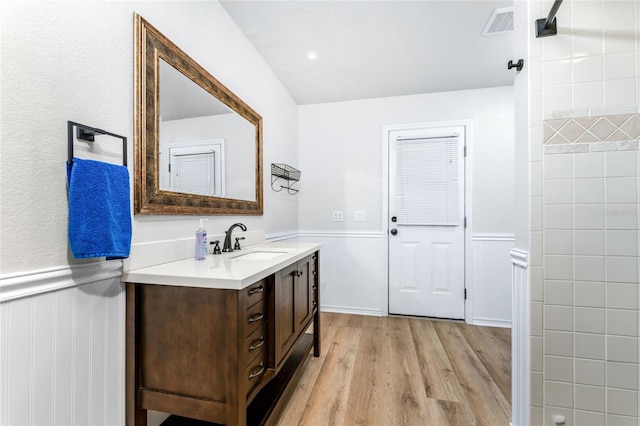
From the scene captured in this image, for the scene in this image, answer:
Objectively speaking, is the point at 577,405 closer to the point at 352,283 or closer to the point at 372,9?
the point at 352,283

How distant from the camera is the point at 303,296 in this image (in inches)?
72.5

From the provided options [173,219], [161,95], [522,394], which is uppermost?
[161,95]

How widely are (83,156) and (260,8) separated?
1437 mm

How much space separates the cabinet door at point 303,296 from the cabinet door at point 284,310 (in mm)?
71

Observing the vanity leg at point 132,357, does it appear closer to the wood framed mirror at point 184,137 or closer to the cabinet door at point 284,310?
the wood framed mirror at point 184,137

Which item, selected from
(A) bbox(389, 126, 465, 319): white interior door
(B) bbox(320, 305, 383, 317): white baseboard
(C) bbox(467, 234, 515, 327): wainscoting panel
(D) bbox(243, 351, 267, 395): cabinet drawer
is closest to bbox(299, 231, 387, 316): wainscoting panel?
(B) bbox(320, 305, 383, 317): white baseboard

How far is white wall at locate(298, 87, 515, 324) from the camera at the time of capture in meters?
2.81

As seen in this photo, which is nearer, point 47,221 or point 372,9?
point 47,221

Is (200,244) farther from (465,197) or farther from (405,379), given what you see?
(465,197)

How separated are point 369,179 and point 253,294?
2.22 metres

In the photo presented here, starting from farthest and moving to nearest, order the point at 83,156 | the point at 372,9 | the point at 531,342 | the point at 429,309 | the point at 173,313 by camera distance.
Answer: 1. the point at 429,309
2. the point at 372,9
3. the point at 531,342
4. the point at 173,313
5. the point at 83,156

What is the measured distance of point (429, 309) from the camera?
297 cm

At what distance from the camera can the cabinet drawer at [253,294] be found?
1.09 m

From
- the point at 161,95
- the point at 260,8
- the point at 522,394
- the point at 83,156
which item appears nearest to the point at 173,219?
the point at 83,156
